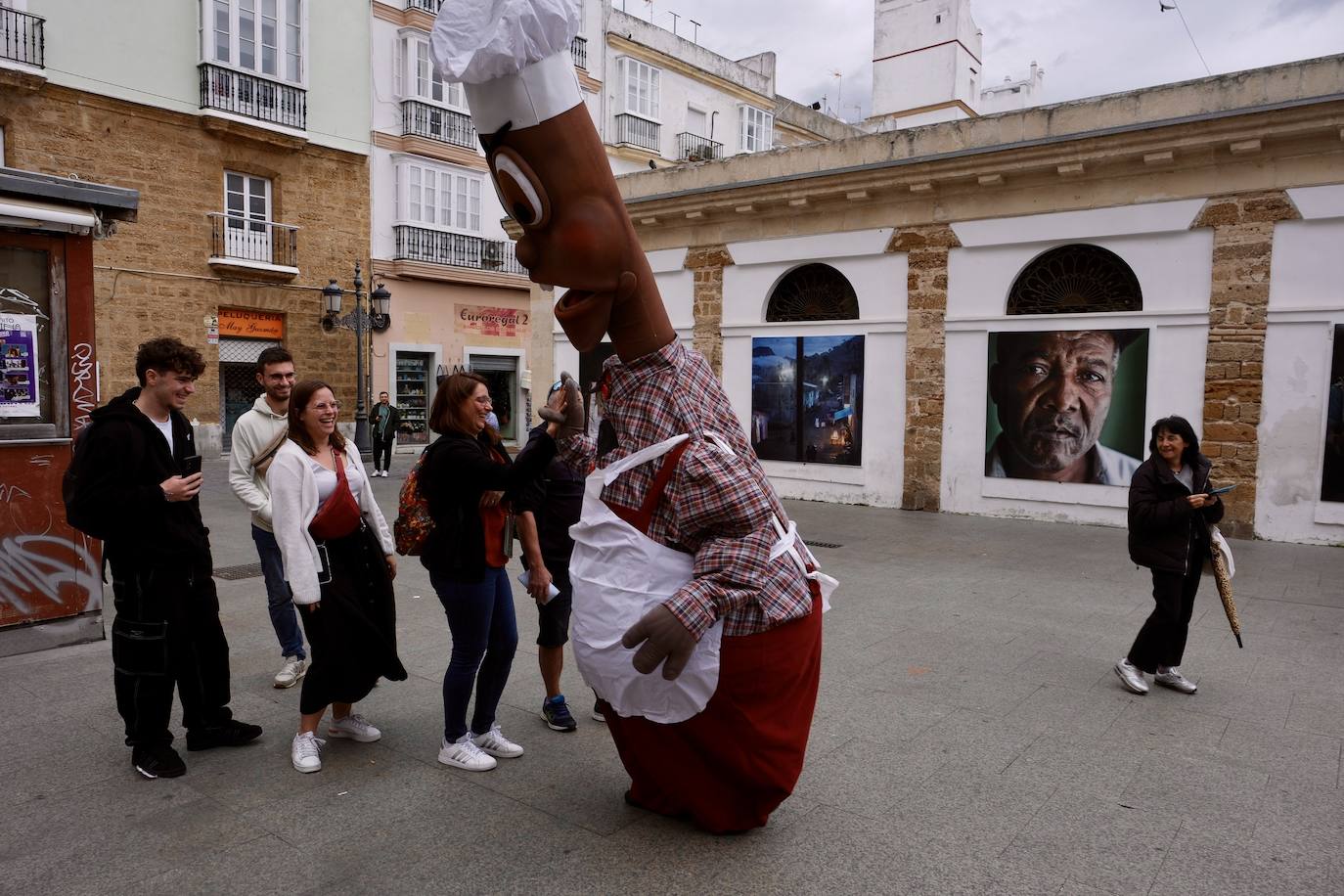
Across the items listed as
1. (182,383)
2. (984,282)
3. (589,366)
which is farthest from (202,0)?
(182,383)

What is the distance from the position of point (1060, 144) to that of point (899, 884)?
9586 millimetres

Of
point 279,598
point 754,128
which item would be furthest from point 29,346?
point 754,128

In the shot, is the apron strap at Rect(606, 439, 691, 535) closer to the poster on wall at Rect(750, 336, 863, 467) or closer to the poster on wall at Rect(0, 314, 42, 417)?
the poster on wall at Rect(0, 314, 42, 417)

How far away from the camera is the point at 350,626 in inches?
152

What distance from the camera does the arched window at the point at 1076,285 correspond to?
34.3 feet

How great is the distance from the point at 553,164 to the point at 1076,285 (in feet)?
31.5

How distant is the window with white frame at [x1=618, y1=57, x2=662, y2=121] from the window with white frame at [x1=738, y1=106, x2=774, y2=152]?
3.80m

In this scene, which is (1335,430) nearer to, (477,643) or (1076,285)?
(1076,285)

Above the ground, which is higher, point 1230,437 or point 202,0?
point 202,0

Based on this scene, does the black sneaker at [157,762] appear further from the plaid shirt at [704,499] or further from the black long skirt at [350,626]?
the plaid shirt at [704,499]

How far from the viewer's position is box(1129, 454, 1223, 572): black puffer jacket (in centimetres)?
482

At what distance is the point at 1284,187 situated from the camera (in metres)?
9.36

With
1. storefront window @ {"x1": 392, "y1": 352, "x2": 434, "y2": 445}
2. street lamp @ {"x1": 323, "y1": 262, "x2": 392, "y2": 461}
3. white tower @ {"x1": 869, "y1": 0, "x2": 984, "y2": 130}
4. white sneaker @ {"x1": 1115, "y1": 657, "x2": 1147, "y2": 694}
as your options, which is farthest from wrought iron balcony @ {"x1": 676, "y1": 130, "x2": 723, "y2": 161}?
white sneaker @ {"x1": 1115, "y1": 657, "x2": 1147, "y2": 694}

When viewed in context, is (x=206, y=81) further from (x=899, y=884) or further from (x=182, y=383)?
(x=899, y=884)
